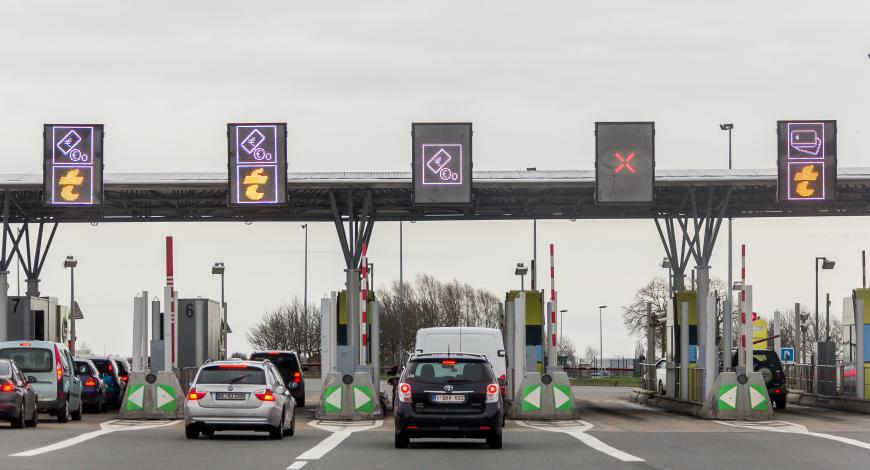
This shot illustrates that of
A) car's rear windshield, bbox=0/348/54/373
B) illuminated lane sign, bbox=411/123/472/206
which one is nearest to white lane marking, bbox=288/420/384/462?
car's rear windshield, bbox=0/348/54/373

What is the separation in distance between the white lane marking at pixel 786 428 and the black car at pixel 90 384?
50.1ft

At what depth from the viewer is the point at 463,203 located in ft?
120

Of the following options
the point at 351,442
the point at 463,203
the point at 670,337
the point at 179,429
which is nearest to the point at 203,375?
the point at 351,442

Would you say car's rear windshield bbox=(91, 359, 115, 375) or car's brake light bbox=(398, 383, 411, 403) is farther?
car's rear windshield bbox=(91, 359, 115, 375)

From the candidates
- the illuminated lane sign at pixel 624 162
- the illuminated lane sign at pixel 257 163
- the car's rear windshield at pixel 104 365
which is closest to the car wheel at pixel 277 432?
the illuminated lane sign at pixel 257 163

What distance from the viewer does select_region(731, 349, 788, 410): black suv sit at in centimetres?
4088

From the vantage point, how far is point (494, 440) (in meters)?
22.7

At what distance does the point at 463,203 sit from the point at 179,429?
34.2 ft

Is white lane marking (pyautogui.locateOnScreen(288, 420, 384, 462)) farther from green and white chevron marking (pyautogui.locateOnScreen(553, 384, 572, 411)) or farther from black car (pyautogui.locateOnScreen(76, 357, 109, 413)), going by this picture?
black car (pyautogui.locateOnScreen(76, 357, 109, 413))

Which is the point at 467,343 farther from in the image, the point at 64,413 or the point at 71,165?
the point at 71,165

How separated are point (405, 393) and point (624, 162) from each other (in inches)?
587

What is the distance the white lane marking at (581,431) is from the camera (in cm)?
2081

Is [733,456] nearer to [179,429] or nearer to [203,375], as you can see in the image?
[203,375]

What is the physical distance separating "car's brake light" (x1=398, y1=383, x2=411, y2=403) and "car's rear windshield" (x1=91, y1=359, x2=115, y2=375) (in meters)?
21.9
